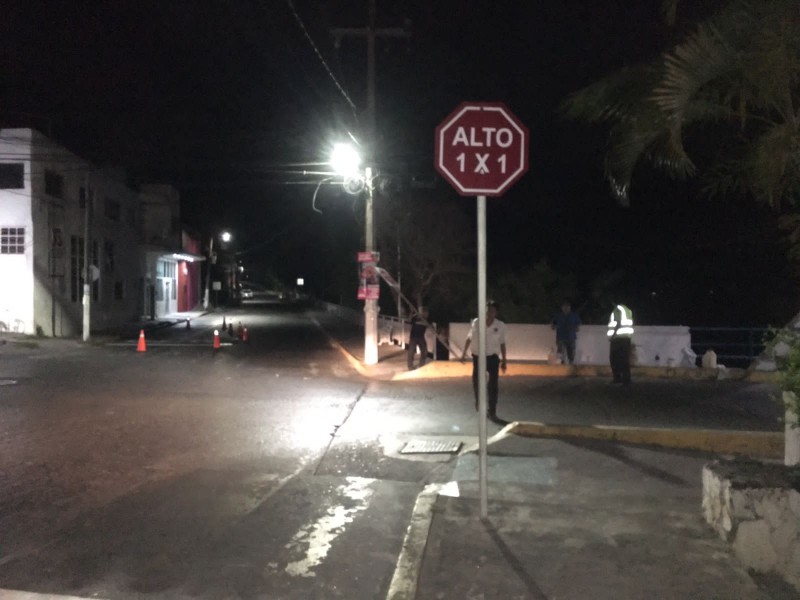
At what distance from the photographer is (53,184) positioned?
28.6 meters

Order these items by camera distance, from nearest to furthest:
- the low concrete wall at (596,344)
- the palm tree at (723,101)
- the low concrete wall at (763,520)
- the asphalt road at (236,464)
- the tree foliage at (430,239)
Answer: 1. the low concrete wall at (763,520)
2. the asphalt road at (236,464)
3. the palm tree at (723,101)
4. the low concrete wall at (596,344)
5. the tree foliage at (430,239)

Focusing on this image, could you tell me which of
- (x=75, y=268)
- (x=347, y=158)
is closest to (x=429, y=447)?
(x=347, y=158)

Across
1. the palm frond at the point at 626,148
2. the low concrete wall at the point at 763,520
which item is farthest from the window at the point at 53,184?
the low concrete wall at the point at 763,520

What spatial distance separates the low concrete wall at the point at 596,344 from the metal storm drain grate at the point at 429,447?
9379 mm

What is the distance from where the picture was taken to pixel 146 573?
5832 mm

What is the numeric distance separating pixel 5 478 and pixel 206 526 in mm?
2974

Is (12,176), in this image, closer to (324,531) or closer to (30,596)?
(324,531)

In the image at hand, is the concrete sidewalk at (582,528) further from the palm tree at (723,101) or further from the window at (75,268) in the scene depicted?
the window at (75,268)

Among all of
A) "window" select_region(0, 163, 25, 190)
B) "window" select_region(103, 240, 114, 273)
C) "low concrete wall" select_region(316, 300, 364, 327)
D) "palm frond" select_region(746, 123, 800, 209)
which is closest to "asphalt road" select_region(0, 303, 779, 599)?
"palm frond" select_region(746, 123, 800, 209)

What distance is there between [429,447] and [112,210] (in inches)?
1223

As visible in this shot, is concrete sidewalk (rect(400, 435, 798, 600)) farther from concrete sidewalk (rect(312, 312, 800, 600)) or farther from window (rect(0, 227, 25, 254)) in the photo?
window (rect(0, 227, 25, 254))

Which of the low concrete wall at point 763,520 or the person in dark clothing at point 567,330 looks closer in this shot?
the low concrete wall at point 763,520

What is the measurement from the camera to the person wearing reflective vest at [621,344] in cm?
1452

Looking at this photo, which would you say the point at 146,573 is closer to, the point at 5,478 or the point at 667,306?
the point at 5,478
